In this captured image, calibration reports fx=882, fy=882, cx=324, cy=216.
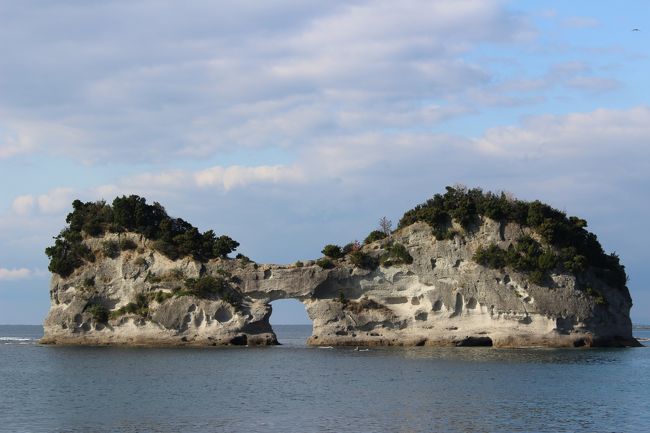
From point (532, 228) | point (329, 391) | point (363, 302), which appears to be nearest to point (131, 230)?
point (363, 302)

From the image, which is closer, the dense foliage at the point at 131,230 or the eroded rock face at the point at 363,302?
the eroded rock face at the point at 363,302

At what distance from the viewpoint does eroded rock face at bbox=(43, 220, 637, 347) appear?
2803 inches

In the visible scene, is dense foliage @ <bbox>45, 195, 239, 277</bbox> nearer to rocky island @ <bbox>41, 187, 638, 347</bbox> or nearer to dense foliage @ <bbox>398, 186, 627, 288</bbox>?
rocky island @ <bbox>41, 187, 638, 347</bbox>

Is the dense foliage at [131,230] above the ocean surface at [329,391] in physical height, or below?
above

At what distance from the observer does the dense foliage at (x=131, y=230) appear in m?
78.7

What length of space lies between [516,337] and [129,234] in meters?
35.8

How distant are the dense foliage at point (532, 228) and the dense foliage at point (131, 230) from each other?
1783 centimetres

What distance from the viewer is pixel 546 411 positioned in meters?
38.1

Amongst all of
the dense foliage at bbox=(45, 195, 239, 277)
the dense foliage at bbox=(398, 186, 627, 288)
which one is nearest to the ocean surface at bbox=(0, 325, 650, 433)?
the dense foliage at bbox=(398, 186, 627, 288)

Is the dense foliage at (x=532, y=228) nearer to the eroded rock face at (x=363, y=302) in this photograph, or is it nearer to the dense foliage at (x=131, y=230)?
the eroded rock face at (x=363, y=302)

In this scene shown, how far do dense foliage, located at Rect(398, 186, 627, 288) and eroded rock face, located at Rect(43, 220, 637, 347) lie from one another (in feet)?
3.01

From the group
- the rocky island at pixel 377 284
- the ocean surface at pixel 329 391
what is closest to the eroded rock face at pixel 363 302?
the rocky island at pixel 377 284

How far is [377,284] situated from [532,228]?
13785 mm

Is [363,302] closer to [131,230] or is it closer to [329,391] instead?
[131,230]
